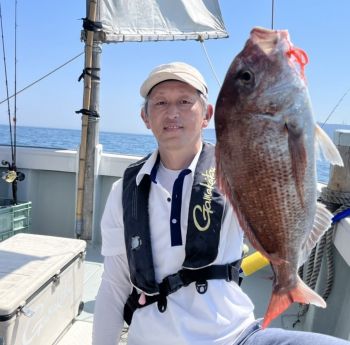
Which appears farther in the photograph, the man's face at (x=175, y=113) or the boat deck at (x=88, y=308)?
the boat deck at (x=88, y=308)

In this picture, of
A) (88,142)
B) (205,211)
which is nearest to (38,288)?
(205,211)

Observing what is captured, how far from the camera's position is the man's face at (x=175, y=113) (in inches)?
70.6

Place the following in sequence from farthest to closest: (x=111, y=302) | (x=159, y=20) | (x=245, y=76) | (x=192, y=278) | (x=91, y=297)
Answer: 1. (x=159, y=20)
2. (x=91, y=297)
3. (x=111, y=302)
4. (x=192, y=278)
5. (x=245, y=76)

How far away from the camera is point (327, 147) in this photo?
126 centimetres

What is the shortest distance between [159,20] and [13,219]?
3.06 meters

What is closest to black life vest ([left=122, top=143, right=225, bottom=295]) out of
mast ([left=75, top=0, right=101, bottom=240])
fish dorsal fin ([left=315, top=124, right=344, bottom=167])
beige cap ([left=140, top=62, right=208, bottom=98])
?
beige cap ([left=140, top=62, right=208, bottom=98])

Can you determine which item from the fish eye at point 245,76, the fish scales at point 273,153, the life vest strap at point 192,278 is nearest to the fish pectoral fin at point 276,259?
the fish scales at point 273,153

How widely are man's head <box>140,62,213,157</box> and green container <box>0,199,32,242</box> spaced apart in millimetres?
3131

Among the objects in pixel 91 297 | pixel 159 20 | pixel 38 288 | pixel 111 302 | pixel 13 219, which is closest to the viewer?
pixel 111 302

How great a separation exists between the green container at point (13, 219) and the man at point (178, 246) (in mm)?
2832

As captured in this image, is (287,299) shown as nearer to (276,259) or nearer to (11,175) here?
(276,259)

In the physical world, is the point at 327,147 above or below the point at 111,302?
above

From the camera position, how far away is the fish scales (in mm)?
1226

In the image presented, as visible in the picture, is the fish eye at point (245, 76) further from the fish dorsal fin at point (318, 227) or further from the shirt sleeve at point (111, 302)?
the shirt sleeve at point (111, 302)
